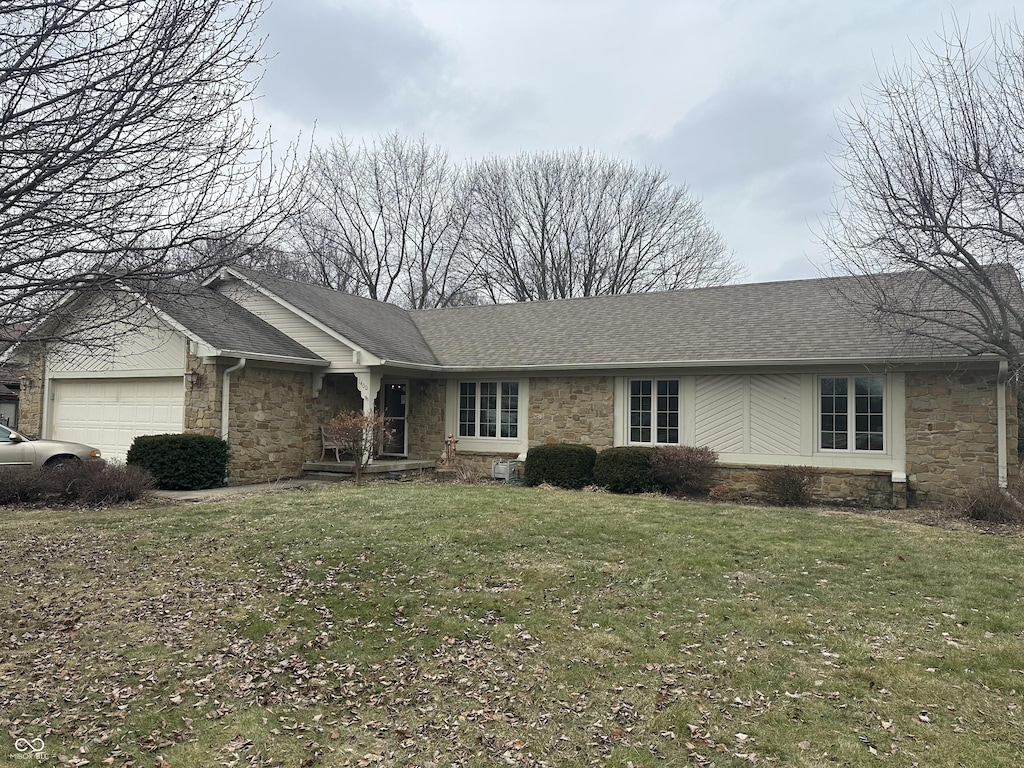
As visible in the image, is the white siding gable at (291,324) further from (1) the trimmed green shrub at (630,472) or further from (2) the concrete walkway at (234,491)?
(1) the trimmed green shrub at (630,472)

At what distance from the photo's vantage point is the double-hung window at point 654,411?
14023 mm

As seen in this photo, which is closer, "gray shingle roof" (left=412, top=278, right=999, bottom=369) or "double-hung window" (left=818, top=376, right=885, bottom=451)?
"double-hung window" (left=818, top=376, right=885, bottom=451)

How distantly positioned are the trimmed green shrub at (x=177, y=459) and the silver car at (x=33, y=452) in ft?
3.10

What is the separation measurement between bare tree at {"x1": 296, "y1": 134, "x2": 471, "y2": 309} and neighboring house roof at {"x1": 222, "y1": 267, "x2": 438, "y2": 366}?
45.4 ft

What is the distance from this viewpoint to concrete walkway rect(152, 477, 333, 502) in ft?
37.6

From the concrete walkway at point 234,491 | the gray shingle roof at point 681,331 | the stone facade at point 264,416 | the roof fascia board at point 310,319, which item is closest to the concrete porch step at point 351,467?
the stone facade at point 264,416

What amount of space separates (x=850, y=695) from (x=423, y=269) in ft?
100

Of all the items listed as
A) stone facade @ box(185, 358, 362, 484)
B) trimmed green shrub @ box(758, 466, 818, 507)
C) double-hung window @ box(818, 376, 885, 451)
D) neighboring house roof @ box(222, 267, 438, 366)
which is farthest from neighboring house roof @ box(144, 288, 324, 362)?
double-hung window @ box(818, 376, 885, 451)

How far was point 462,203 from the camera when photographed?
3325 cm

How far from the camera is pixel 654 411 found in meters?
14.2

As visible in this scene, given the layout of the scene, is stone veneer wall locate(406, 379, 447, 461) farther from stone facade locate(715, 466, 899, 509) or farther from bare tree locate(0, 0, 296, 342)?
bare tree locate(0, 0, 296, 342)

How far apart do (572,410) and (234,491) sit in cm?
700

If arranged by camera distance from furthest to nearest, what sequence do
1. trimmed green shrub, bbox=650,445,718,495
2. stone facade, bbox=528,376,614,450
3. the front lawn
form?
stone facade, bbox=528,376,614,450 → trimmed green shrub, bbox=650,445,718,495 → the front lawn

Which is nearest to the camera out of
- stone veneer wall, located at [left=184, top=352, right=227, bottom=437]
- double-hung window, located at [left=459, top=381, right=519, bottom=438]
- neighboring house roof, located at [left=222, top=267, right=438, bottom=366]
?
stone veneer wall, located at [left=184, top=352, right=227, bottom=437]
